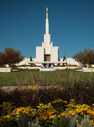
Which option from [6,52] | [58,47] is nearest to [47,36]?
[58,47]

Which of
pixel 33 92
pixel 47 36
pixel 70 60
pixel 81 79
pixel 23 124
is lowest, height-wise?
pixel 23 124

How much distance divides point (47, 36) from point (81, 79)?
42.1 m

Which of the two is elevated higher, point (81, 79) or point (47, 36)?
point (47, 36)

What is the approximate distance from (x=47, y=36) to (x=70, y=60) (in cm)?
1663

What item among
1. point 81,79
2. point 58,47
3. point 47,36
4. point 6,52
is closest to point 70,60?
→ point 58,47

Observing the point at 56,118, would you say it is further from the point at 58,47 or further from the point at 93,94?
the point at 58,47

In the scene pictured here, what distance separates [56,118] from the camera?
7.20 ft

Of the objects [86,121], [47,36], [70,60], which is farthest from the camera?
[70,60]

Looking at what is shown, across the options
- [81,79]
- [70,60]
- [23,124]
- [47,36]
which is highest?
[47,36]

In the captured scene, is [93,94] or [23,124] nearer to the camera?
[23,124]

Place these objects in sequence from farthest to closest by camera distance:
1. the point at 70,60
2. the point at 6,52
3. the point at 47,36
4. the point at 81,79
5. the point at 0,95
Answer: the point at 70,60, the point at 47,36, the point at 6,52, the point at 81,79, the point at 0,95

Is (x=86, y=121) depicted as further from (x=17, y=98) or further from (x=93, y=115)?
(x=17, y=98)

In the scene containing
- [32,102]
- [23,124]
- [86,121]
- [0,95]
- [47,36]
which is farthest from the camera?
[47,36]

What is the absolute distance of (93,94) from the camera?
3707mm
